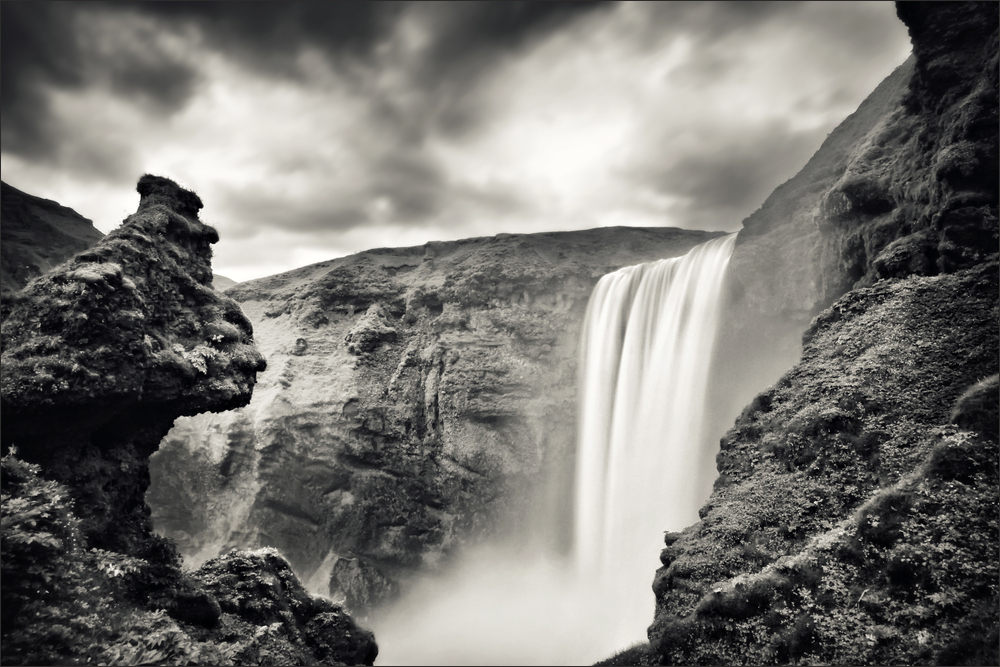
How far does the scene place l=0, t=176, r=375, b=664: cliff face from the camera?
25.8ft

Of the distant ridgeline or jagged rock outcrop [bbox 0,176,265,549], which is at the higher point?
the distant ridgeline

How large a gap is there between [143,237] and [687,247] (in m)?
36.7

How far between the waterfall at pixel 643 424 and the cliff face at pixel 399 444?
2787 millimetres

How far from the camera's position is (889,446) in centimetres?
1006

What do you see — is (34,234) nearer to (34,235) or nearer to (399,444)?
(34,235)

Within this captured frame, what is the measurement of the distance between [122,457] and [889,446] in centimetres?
1522

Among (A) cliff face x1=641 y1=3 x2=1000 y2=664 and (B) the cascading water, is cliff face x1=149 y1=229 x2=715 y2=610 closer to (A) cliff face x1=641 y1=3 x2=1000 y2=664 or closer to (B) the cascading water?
(B) the cascading water

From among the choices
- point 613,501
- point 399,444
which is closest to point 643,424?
point 613,501

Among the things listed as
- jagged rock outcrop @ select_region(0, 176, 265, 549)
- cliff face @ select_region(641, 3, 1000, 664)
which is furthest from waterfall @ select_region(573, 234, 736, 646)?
jagged rock outcrop @ select_region(0, 176, 265, 549)

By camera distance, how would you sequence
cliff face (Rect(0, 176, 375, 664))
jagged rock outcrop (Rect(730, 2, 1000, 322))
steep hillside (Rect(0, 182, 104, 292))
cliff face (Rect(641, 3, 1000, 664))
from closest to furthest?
1. cliff face (Rect(0, 176, 375, 664))
2. cliff face (Rect(641, 3, 1000, 664))
3. jagged rock outcrop (Rect(730, 2, 1000, 322))
4. steep hillside (Rect(0, 182, 104, 292))

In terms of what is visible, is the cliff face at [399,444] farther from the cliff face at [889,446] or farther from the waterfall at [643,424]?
the cliff face at [889,446]

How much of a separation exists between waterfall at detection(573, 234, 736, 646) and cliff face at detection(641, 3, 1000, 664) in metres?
8.51

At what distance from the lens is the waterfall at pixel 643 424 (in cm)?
2308

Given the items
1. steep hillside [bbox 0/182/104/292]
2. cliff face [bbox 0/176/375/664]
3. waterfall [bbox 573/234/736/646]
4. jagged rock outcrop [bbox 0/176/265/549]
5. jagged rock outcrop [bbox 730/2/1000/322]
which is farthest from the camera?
waterfall [bbox 573/234/736/646]
